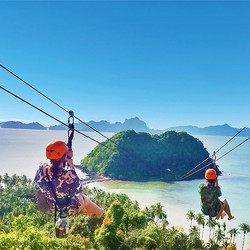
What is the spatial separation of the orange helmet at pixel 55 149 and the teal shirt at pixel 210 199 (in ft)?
17.3

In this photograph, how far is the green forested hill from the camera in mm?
83750

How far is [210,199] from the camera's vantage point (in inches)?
296

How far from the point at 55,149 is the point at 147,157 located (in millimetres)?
87219

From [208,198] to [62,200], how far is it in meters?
5.07

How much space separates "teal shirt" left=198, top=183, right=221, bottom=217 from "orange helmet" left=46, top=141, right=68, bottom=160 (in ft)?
17.3

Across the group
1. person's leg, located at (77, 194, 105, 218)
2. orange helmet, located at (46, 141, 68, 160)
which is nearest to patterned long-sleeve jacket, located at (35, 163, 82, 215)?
person's leg, located at (77, 194, 105, 218)

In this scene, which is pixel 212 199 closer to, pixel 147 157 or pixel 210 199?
pixel 210 199

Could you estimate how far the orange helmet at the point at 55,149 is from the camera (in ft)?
14.0

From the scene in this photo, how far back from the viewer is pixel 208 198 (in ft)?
24.7

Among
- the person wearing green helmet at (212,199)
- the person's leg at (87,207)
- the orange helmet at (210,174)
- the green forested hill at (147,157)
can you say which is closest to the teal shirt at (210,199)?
the person wearing green helmet at (212,199)

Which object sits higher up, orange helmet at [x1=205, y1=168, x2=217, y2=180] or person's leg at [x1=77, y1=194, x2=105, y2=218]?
orange helmet at [x1=205, y1=168, x2=217, y2=180]

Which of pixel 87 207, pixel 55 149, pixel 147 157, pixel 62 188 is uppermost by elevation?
pixel 55 149

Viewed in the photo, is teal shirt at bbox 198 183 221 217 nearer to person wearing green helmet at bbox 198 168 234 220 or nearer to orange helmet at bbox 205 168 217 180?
person wearing green helmet at bbox 198 168 234 220

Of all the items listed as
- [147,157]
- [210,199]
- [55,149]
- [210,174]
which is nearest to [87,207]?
[55,149]
